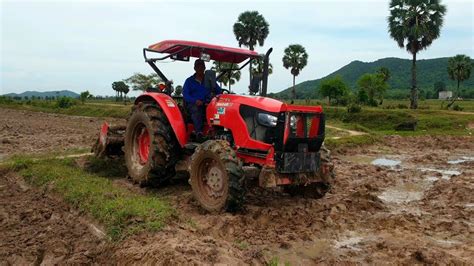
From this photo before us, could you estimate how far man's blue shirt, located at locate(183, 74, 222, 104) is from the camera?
805cm

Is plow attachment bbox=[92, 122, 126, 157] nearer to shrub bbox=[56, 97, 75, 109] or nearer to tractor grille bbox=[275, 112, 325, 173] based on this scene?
tractor grille bbox=[275, 112, 325, 173]

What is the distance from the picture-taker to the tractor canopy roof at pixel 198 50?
26.0 feet

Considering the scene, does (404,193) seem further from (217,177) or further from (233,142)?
(217,177)

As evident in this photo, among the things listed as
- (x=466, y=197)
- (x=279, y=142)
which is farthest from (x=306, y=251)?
(x=466, y=197)

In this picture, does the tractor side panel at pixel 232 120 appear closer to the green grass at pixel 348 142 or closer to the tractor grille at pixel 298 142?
the tractor grille at pixel 298 142

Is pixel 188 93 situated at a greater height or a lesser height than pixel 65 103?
greater

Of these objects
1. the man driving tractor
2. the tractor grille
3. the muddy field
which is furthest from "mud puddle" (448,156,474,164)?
the man driving tractor

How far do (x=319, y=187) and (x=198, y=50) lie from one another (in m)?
3.16

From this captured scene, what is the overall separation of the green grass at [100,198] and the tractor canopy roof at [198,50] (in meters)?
2.57

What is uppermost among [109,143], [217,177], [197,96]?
[197,96]

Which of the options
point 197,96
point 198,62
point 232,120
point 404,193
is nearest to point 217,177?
point 232,120

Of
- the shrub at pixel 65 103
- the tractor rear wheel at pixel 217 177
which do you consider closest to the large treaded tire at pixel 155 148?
the tractor rear wheel at pixel 217 177

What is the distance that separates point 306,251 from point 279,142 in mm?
1835

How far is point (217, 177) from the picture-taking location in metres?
6.98
